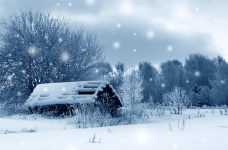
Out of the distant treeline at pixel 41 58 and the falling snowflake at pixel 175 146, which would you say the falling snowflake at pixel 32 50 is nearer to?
the distant treeline at pixel 41 58

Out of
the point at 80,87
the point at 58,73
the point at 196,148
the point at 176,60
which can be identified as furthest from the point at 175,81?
the point at 196,148

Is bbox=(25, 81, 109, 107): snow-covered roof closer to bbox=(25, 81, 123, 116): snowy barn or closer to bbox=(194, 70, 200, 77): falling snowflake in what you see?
bbox=(25, 81, 123, 116): snowy barn

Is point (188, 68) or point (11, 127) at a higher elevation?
point (188, 68)

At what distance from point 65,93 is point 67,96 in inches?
18.1

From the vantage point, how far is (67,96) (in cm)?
1936

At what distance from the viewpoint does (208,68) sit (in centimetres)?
5797

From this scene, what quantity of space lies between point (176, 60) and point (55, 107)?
60.1 metres

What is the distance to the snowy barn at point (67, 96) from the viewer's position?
1894cm

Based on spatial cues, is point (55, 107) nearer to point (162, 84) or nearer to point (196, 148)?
point (196, 148)

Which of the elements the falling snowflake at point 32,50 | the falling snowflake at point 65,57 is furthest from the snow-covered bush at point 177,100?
the falling snowflake at point 32,50

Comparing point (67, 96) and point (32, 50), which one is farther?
point (32, 50)

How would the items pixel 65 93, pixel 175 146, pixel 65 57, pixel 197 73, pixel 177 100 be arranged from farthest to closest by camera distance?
pixel 197 73 < pixel 65 57 < pixel 177 100 < pixel 65 93 < pixel 175 146

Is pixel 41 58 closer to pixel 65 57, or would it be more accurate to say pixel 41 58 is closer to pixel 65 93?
pixel 65 57

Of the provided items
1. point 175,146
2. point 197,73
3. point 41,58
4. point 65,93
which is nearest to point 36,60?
point 41,58
